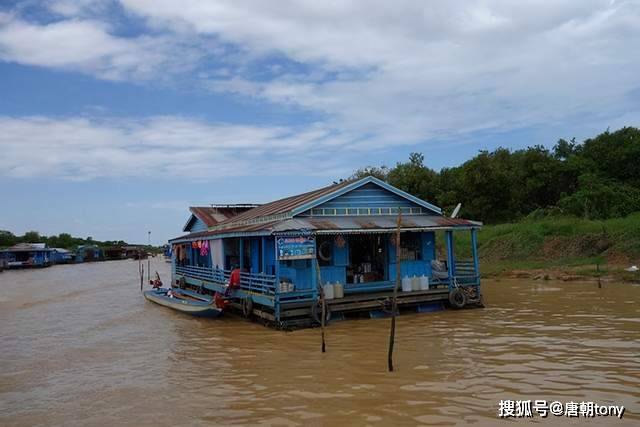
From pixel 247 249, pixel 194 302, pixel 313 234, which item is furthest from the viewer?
pixel 247 249

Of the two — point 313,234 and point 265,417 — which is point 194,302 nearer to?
point 313,234

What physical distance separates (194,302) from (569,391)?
13376 millimetres

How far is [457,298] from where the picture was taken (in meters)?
17.3

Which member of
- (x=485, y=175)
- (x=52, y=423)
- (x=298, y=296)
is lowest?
(x=52, y=423)

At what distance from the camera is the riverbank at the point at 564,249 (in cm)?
2535

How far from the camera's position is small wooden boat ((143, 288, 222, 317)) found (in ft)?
58.1

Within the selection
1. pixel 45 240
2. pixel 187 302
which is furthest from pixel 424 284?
pixel 45 240

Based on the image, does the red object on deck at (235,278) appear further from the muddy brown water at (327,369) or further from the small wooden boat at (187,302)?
the muddy brown water at (327,369)

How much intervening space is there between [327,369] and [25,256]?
63.0 m

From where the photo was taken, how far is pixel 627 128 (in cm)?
3816

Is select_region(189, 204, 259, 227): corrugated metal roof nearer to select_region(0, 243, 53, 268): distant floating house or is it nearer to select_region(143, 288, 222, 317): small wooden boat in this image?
select_region(143, 288, 222, 317): small wooden boat

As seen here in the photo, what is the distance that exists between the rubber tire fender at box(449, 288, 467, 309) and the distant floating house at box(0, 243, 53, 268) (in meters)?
57.0

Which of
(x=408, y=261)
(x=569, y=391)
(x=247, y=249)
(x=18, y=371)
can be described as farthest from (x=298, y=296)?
(x=569, y=391)

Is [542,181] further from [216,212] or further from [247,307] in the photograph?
[247,307]
